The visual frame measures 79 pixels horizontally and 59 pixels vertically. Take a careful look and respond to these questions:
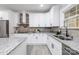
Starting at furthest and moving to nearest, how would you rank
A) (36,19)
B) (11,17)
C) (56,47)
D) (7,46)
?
(36,19), (11,17), (56,47), (7,46)

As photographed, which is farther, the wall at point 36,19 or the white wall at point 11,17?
the wall at point 36,19

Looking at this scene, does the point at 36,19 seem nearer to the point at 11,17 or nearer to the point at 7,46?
the point at 11,17

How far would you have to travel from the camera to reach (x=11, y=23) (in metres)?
6.63

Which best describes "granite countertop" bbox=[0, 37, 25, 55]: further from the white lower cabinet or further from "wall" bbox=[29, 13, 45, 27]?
"wall" bbox=[29, 13, 45, 27]

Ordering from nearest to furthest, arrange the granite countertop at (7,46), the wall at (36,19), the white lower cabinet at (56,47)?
the granite countertop at (7,46)
the white lower cabinet at (56,47)
the wall at (36,19)

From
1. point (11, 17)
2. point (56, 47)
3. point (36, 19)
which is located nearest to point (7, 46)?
point (56, 47)

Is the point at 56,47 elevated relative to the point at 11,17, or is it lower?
lower

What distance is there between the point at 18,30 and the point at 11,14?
3.42 ft

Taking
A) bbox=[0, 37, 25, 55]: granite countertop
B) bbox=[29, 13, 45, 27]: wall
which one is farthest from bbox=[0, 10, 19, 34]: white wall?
bbox=[0, 37, 25, 55]: granite countertop

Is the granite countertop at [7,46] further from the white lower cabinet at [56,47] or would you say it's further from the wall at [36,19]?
the wall at [36,19]

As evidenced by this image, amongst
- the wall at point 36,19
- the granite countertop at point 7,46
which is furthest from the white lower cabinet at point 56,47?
the wall at point 36,19

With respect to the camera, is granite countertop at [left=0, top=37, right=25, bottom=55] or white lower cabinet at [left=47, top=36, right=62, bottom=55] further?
white lower cabinet at [left=47, top=36, right=62, bottom=55]
